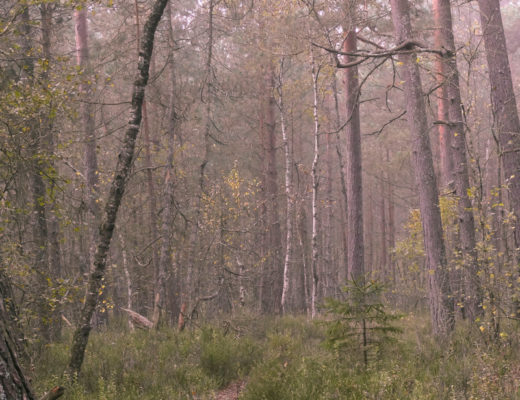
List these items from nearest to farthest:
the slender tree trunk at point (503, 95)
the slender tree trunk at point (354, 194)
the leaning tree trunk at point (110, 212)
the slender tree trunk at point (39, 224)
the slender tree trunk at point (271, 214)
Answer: the leaning tree trunk at point (110, 212) < the slender tree trunk at point (39, 224) < the slender tree trunk at point (503, 95) < the slender tree trunk at point (354, 194) < the slender tree trunk at point (271, 214)

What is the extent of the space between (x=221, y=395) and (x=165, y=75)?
35.1 feet

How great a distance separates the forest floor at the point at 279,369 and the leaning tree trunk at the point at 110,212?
1.44 feet

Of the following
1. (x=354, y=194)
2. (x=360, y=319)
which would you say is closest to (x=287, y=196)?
(x=354, y=194)

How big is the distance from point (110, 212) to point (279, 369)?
2.98m

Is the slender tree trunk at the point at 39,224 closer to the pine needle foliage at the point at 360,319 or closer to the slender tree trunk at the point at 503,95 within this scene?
the pine needle foliage at the point at 360,319

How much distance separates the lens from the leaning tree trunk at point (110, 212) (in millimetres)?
5312

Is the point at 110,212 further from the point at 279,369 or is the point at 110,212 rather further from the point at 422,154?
the point at 422,154

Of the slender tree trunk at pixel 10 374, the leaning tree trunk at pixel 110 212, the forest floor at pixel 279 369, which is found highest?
the leaning tree trunk at pixel 110 212

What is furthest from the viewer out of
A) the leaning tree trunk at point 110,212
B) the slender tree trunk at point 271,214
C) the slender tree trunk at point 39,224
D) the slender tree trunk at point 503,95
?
the slender tree trunk at point 271,214

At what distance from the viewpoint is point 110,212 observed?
213 inches

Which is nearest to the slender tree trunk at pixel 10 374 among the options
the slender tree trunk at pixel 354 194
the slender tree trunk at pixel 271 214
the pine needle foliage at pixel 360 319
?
the pine needle foliage at pixel 360 319

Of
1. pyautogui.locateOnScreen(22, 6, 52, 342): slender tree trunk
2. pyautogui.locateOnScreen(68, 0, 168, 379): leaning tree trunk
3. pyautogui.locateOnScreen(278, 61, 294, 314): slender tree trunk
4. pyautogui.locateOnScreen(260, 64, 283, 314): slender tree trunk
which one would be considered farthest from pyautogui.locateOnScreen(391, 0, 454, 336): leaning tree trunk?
pyautogui.locateOnScreen(22, 6, 52, 342): slender tree trunk

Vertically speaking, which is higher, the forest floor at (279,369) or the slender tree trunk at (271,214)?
the slender tree trunk at (271,214)

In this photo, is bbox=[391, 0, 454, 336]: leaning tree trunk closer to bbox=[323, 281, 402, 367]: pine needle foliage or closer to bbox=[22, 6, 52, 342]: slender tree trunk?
bbox=[323, 281, 402, 367]: pine needle foliage
